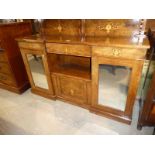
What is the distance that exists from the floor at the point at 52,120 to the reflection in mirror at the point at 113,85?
0.24m

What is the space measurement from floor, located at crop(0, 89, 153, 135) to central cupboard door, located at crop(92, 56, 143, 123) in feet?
0.43

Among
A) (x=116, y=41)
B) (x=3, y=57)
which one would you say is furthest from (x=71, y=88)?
(x=3, y=57)

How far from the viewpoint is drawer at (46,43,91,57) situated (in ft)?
4.60

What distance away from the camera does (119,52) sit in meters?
1.23

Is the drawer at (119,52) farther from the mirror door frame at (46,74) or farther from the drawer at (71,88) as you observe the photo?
the mirror door frame at (46,74)

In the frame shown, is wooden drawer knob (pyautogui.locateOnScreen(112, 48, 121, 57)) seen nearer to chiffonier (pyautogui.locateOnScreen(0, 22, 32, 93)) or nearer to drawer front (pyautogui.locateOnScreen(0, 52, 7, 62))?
chiffonier (pyautogui.locateOnScreen(0, 22, 32, 93))

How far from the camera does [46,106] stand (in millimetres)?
1961

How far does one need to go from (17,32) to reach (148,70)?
1.91 meters

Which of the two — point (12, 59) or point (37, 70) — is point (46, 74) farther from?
point (12, 59)
